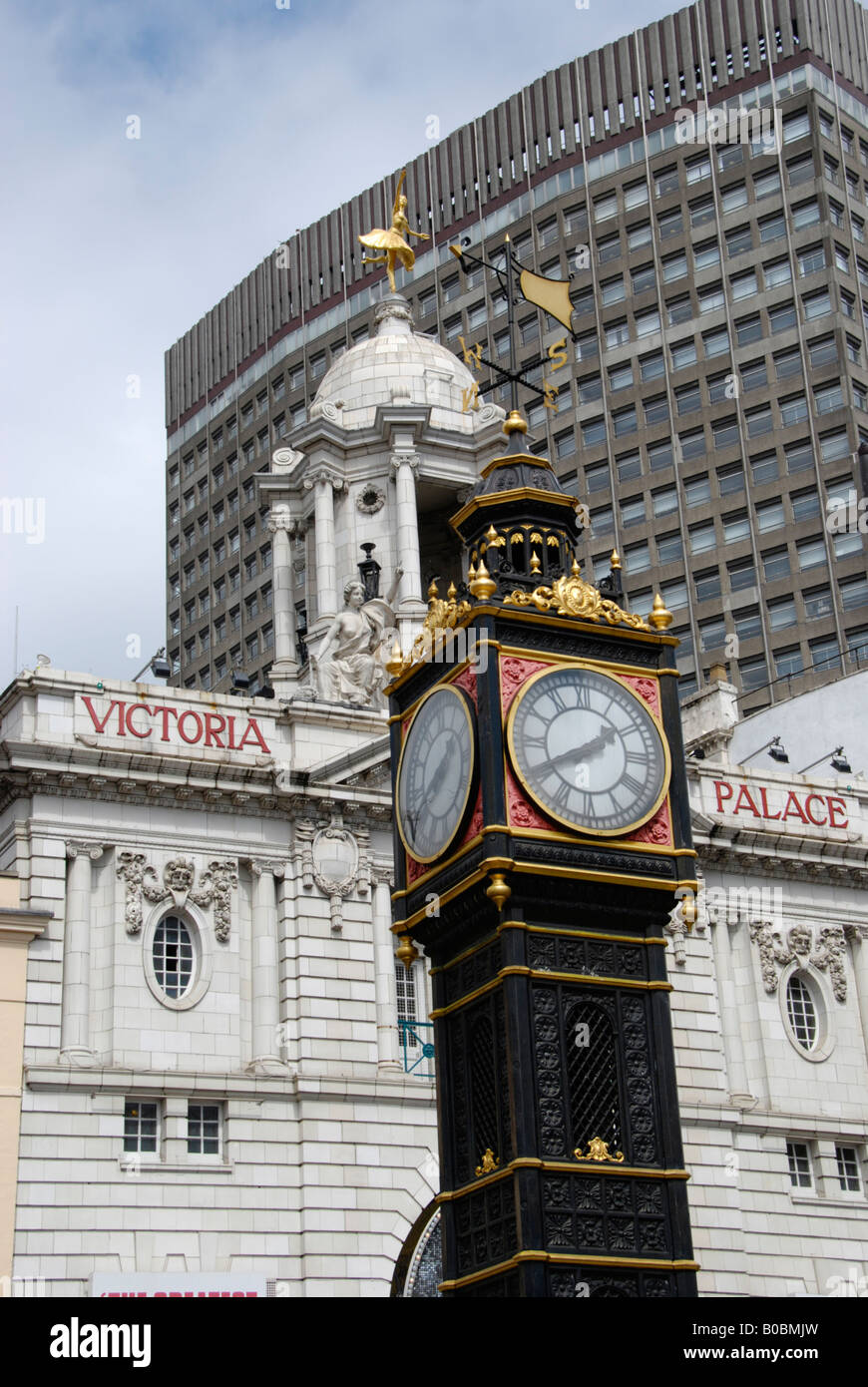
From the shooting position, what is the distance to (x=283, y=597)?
2095 inches

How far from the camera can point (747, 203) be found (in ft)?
331

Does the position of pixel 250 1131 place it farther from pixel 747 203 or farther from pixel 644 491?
pixel 747 203

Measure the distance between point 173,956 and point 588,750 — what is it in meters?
26.9

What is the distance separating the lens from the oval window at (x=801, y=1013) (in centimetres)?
4756

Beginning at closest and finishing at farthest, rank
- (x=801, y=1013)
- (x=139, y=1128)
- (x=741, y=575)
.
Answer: (x=139, y=1128) < (x=801, y=1013) < (x=741, y=575)

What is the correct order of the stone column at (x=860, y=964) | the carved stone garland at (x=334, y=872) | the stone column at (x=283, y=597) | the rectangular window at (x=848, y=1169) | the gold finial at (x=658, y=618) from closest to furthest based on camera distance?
the gold finial at (x=658, y=618) < the carved stone garland at (x=334, y=872) < the rectangular window at (x=848, y=1169) < the stone column at (x=860, y=964) < the stone column at (x=283, y=597)

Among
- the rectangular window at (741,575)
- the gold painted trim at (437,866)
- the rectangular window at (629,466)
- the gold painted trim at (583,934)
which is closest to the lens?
the gold painted trim at (583,934)

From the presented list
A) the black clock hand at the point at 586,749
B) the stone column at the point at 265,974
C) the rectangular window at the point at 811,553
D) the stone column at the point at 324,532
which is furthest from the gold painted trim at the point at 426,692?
the rectangular window at the point at 811,553

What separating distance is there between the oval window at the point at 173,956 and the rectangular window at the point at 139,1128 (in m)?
2.41

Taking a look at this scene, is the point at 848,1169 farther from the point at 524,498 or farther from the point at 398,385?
the point at 524,498

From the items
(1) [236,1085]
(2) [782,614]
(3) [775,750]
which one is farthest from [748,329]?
(1) [236,1085]

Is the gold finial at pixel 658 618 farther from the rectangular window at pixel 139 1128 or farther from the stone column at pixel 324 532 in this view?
the stone column at pixel 324 532
